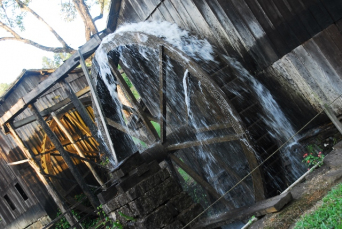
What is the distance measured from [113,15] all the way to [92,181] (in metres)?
8.33

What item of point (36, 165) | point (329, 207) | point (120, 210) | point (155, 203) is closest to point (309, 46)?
point (329, 207)

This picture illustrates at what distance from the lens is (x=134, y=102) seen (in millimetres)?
6781

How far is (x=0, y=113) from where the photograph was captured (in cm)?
1342

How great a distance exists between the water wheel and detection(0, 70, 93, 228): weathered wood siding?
19.6 ft

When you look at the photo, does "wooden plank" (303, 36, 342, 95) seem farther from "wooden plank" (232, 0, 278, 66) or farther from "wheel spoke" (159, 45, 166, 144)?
"wheel spoke" (159, 45, 166, 144)

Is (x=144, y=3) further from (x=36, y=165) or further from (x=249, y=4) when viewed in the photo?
(x=36, y=165)

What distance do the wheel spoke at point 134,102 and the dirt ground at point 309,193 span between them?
291 centimetres

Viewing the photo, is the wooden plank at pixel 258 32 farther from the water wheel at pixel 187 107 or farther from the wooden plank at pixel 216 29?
the water wheel at pixel 187 107

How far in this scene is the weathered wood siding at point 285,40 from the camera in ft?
15.4

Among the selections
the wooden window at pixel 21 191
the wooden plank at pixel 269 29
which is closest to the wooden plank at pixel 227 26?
the wooden plank at pixel 269 29

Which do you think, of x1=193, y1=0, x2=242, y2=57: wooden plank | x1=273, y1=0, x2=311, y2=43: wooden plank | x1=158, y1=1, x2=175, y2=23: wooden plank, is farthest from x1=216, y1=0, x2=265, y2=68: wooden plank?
x1=158, y1=1, x2=175, y2=23: wooden plank

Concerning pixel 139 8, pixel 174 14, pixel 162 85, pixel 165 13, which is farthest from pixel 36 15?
pixel 162 85

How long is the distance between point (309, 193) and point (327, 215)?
2.15ft

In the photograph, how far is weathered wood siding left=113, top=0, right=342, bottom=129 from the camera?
185 inches
